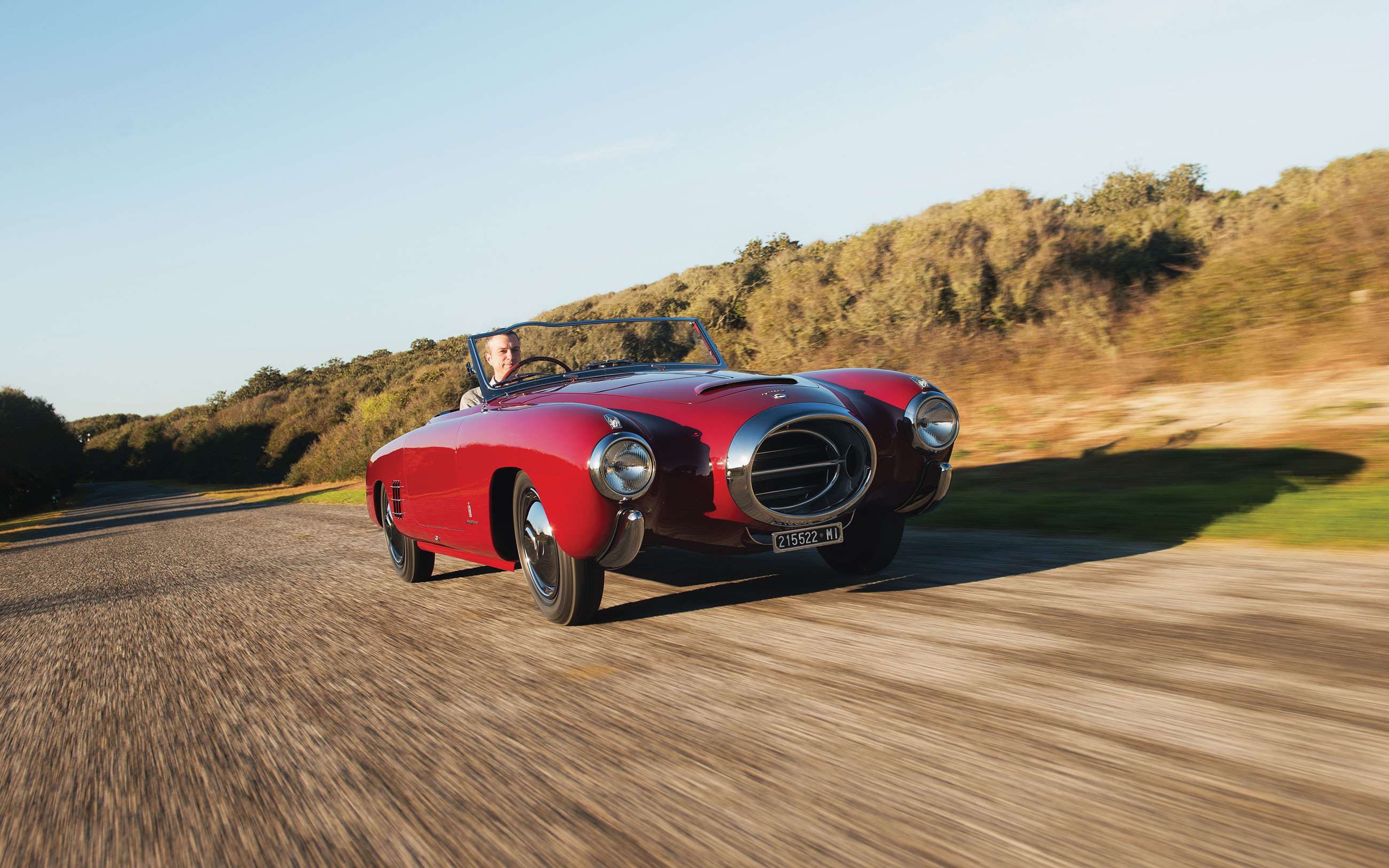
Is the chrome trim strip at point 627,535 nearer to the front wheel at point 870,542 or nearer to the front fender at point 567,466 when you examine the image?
the front fender at point 567,466


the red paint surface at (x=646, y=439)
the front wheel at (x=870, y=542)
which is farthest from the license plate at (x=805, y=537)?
the front wheel at (x=870, y=542)

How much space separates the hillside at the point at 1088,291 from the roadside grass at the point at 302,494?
3.78m

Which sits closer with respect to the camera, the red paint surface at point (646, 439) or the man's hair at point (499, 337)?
the red paint surface at point (646, 439)

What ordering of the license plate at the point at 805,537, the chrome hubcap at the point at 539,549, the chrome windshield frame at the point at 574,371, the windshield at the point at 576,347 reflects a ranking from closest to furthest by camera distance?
the license plate at the point at 805,537 < the chrome hubcap at the point at 539,549 < the chrome windshield frame at the point at 574,371 < the windshield at the point at 576,347

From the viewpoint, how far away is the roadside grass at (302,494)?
21562mm

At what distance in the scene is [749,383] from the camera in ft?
15.3

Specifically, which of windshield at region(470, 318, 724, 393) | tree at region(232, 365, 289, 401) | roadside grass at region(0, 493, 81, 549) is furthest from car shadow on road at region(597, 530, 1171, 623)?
tree at region(232, 365, 289, 401)

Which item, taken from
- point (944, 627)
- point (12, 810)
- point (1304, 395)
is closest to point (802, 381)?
point (944, 627)

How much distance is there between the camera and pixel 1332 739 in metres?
2.42

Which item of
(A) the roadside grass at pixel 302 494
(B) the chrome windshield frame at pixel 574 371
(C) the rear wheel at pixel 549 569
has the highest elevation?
(B) the chrome windshield frame at pixel 574 371

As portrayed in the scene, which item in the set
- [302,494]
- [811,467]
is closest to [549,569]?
[811,467]

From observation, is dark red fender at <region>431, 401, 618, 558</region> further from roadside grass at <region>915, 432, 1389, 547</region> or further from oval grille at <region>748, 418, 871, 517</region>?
roadside grass at <region>915, 432, 1389, 547</region>

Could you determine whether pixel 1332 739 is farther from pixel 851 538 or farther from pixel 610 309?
pixel 610 309

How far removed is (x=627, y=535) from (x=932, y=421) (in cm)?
175
